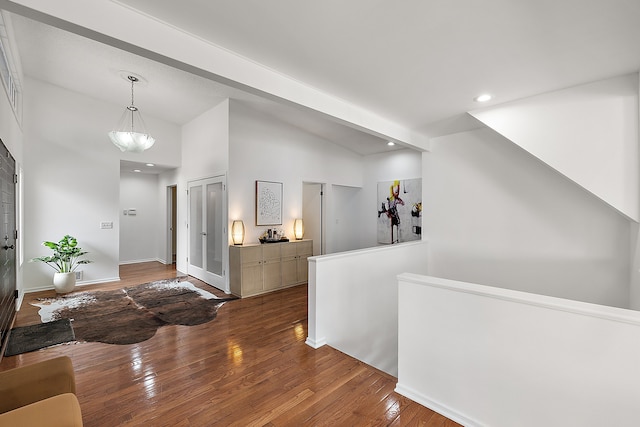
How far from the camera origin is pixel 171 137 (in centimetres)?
623

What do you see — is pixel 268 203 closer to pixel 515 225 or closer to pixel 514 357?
pixel 515 225

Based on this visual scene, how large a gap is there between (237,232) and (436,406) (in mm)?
3834

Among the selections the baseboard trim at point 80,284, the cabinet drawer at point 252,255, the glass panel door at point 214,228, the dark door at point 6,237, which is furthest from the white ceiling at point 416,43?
the baseboard trim at point 80,284

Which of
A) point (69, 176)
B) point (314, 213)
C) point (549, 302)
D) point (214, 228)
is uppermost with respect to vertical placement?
point (69, 176)

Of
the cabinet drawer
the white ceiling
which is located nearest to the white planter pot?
the cabinet drawer

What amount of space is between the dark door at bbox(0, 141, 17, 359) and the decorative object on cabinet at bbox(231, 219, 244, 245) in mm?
2665

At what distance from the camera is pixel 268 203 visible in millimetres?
5477

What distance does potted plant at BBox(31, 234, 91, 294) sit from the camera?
466 cm

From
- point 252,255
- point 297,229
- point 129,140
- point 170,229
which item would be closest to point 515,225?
point 297,229

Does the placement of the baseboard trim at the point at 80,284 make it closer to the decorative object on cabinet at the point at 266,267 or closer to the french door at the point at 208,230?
the french door at the point at 208,230

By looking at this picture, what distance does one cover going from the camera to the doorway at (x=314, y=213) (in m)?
6.82

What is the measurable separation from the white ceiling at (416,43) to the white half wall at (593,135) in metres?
0.17

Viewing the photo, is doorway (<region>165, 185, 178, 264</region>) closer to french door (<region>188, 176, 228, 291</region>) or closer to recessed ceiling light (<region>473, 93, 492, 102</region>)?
french door (<region>188, 176, 228, 291</region>)

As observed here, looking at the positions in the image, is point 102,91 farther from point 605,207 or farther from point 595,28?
point 605,207
